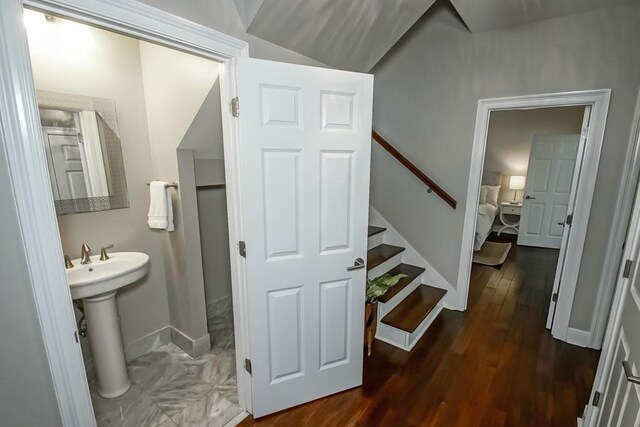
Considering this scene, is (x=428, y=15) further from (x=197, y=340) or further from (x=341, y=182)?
(x=197, y=340)

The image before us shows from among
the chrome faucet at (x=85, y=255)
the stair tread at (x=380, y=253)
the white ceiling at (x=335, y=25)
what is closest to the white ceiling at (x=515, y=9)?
the white ceiling at (x=335, y=25)

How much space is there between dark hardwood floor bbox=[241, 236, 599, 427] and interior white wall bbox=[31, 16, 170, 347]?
3.99ft

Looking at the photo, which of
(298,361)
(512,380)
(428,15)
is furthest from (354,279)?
(428,15)

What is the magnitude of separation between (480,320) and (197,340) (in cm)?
249

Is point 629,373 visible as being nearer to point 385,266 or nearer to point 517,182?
point 385,266

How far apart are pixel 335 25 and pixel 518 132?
5.00 meters

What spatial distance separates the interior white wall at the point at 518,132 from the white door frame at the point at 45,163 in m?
5.18

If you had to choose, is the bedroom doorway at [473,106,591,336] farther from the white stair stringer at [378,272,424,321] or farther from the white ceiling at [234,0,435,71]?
the white ceiling at [234,0,435,71]

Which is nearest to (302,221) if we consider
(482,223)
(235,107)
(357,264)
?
(357,264)

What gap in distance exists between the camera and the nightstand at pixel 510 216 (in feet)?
17.6

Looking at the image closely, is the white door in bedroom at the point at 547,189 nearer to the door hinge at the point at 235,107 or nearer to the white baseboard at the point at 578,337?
the white baseboard at the point at 578,337

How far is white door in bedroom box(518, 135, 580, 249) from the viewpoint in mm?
4465

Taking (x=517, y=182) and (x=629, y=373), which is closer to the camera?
(x=629, y=373)

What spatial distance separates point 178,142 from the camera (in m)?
1.93
